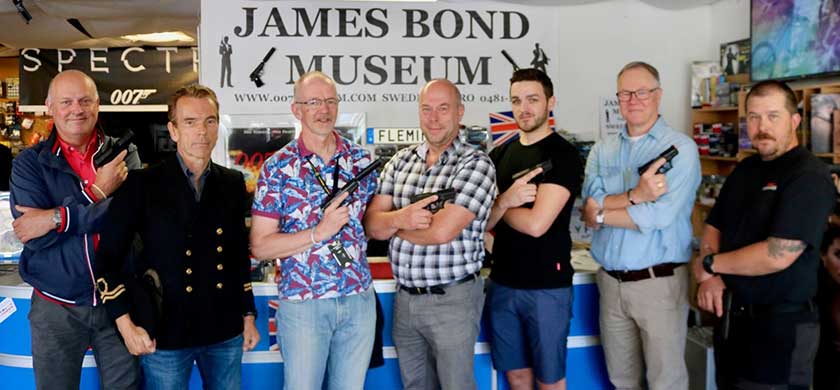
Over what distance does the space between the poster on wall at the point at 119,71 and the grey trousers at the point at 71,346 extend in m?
5.21

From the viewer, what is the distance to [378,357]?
8.57 ft

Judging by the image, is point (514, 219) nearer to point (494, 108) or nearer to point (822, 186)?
point (822, 186)

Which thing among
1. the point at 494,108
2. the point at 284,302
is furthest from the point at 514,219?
the point at 494,108

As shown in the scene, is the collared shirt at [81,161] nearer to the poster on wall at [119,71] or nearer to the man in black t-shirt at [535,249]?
the man in black t-shirt at [535,249]

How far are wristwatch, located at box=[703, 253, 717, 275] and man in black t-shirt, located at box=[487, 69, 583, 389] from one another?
54 centimetres

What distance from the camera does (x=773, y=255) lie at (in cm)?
247

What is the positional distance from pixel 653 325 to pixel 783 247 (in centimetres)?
61

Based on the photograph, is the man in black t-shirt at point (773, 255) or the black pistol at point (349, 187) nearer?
the black pistol at point (349, 187)

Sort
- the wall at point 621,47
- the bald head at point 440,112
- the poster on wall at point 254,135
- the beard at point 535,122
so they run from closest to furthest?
1. the bald head at point 440,112
2. the beard at point 535,122
3. the poster on wall at point 254,135
4. the wall at point 621,47

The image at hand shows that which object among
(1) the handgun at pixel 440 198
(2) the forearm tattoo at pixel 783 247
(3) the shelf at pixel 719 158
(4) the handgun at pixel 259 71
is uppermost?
(4) the handgun at pixel 259 71

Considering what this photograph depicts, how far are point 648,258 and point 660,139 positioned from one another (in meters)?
0.50

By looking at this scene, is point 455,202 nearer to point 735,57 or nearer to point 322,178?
point 322,178

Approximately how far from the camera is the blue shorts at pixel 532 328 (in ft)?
9.18

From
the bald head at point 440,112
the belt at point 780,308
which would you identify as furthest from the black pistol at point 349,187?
the belt at point 780,308
